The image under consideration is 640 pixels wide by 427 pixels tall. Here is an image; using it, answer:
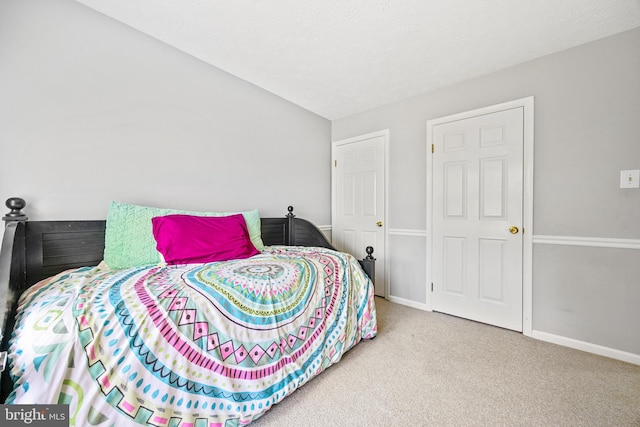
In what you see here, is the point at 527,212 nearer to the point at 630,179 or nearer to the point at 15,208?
the point at 630,179

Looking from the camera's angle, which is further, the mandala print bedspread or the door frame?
the door frame

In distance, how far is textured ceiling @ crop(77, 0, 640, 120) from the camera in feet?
5.00

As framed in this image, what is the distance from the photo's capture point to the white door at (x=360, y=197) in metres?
2.97

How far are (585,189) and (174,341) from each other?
2779mm

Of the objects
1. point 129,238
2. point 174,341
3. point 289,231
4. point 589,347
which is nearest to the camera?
point 174,341

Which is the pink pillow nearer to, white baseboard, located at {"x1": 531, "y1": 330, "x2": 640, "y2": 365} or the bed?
the bed

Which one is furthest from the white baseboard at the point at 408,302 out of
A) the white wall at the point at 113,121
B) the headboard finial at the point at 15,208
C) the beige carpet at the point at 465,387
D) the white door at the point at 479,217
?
the headboard finial at the point at 15,208

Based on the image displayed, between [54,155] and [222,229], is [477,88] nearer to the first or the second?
[222,229]

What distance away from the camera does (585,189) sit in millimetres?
1858

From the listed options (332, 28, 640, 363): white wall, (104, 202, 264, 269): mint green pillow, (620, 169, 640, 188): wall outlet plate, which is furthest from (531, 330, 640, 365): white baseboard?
(104, 202, 264, 269): mint green pillow

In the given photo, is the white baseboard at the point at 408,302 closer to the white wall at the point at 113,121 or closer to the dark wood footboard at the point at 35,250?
the white wall at the point at 113,121

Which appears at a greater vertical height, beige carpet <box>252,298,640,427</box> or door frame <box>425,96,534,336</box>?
door frame <box>425,96,534,336</box>

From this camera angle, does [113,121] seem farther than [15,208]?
Yes

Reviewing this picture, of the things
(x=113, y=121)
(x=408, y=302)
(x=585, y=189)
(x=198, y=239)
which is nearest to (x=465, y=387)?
(x=408, y=302)
